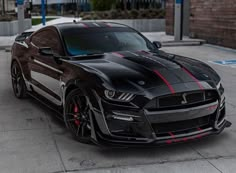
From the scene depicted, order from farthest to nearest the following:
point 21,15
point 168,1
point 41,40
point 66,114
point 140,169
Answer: point 168,1 < point 21,15 < point 41,40 < point 66,114 < point 140,169

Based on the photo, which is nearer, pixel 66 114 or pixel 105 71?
pixel 105 71

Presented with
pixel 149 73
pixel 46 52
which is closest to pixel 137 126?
pixel 149 73

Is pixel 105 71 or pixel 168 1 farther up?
pixel 168 1

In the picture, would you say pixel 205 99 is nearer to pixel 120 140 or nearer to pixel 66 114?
pixel 120 140

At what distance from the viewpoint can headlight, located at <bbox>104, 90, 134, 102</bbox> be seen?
421cm

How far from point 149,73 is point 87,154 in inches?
46.7

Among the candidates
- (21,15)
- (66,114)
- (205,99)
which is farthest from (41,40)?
(21,15)

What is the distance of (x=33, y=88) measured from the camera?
6.45 meters

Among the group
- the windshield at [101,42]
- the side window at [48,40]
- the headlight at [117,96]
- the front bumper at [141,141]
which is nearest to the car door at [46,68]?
the side window at [48,40]

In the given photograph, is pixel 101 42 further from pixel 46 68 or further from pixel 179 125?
pixel 179 125

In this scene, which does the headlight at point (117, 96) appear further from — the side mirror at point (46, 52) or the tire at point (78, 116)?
the side mirror at point (46, 52)

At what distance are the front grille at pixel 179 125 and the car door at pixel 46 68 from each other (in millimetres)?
1631

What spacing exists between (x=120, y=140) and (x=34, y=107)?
2840 mm

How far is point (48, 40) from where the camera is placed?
19.9 feet
